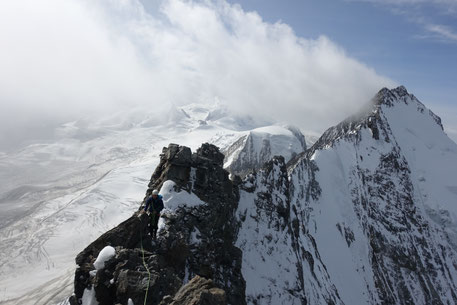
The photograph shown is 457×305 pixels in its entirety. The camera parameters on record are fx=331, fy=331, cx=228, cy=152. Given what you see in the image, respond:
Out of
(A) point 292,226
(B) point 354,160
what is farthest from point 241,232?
(B) point 354,160

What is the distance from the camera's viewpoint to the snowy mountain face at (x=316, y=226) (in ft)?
77.1

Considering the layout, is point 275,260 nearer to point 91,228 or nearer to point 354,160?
point 354,160

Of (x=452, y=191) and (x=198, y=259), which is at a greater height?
(x=452, y=191)

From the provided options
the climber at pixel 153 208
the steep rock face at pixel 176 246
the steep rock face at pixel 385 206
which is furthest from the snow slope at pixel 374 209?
the climber at pixel 153 208

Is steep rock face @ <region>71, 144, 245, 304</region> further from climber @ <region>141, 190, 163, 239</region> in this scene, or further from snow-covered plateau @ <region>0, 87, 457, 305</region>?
climber @ <region>141, 190, 163, 239</region>

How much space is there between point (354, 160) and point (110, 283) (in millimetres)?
146378

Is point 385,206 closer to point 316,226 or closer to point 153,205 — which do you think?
point 316,226

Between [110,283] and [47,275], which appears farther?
[47,275]

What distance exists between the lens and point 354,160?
492 ft

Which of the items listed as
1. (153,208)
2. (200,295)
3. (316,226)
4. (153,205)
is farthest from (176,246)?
(316,226)

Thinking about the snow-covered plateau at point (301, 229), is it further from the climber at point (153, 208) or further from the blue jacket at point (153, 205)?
the blue jacket at point (153, 205)

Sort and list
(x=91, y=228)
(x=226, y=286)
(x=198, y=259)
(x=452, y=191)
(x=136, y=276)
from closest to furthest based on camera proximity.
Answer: (x=136, y=276) < (x=198, y=259) < (x=226, y=286) < (x=452, y=191) < (x=91, y=228)

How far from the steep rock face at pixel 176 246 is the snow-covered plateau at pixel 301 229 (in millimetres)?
106

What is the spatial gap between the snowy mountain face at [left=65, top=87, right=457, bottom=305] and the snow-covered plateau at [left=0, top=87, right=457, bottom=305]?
18cm
